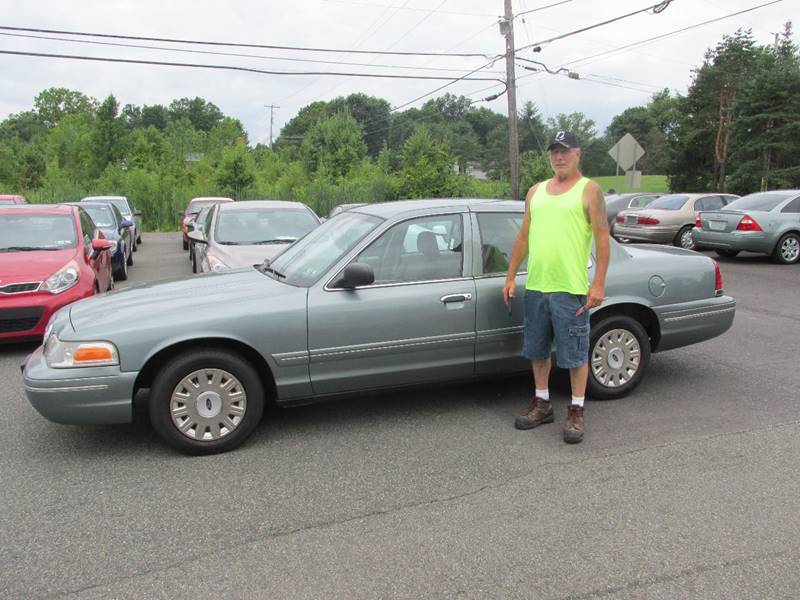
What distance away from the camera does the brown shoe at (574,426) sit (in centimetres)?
431

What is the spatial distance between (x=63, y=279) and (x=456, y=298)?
4.47 meters

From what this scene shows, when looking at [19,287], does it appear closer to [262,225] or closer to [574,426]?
[262,225]

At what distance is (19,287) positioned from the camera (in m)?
6.65

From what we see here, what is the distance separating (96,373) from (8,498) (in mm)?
787

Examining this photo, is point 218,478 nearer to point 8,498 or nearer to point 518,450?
point 8,498

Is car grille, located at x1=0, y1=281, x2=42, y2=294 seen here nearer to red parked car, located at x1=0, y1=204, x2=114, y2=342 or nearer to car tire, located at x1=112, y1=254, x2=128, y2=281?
red parked car, located at x1=0, y1=204, x2=114, y2=342

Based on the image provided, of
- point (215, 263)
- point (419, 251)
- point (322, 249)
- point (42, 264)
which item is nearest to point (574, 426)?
point (419, 251)

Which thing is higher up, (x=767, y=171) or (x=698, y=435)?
(x=767, y=171)

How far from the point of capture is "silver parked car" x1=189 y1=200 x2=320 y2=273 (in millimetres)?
8375

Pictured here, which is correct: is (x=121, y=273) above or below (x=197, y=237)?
below

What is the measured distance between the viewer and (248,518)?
134 inches

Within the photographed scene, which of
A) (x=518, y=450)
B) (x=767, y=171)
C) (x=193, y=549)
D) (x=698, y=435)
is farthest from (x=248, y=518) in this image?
(x=767, y=171)

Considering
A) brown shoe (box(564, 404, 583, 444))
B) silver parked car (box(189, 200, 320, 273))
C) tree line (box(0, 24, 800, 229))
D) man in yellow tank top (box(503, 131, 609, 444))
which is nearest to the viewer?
man in yellow tank top (box(503, 131, 609, 444))

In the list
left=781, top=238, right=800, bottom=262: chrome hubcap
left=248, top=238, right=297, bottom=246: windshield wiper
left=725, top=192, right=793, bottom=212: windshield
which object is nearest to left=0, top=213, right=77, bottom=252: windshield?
left=248, top=238, right=297, bottom=246: windshield wiper
